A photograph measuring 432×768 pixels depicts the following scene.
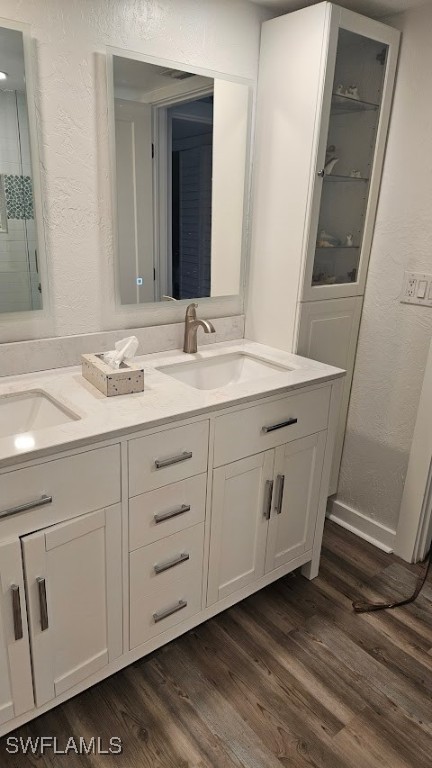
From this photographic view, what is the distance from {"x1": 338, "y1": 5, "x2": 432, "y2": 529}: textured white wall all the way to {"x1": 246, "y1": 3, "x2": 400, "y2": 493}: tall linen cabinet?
0.18 ft

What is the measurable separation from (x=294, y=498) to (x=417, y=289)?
969 mm

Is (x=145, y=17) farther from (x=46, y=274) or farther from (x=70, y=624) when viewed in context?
(x=70, y=624)

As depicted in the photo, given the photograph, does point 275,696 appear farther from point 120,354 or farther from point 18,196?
point 18,196

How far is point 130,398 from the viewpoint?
62.7 inches

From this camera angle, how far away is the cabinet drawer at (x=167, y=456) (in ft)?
4.84

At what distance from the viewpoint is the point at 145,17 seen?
174 cm

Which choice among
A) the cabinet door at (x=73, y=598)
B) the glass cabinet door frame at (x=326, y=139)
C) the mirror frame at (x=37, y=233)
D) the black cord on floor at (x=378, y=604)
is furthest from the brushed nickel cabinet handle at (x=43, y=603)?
the glass cabinet door frame at (x=326, y=139)

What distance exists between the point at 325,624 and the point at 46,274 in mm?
1611

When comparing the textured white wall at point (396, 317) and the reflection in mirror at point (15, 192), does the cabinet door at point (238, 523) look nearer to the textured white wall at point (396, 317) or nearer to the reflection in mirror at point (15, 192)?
the textured white wall at point (396, 317)

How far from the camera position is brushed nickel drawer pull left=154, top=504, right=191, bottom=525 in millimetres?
1580

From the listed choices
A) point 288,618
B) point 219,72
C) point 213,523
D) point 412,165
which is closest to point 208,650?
point 288,618

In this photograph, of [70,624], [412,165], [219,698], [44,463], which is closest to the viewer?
[44,463]

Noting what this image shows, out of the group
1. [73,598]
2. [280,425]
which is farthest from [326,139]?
[73,598]

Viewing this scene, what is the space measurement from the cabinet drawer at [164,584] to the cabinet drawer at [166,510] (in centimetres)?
4
